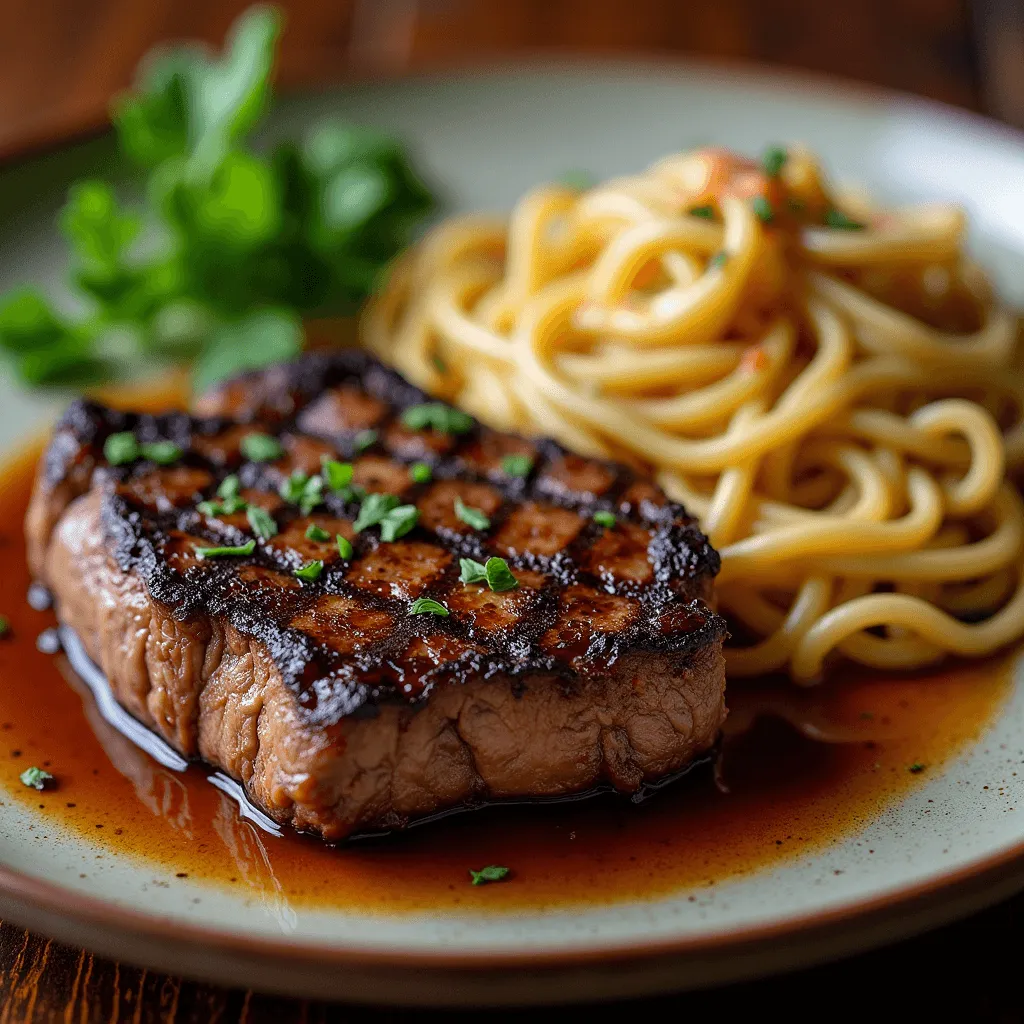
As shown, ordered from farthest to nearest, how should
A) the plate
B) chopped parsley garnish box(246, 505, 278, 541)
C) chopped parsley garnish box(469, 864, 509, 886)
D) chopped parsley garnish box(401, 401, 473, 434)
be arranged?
chopped parsley garnish box(401, 401, 473, 434) → chopped parsley garnish box(246, 505, 278, 541) → chopped parsley garnish box(469, 864, 509, 886) → the plate

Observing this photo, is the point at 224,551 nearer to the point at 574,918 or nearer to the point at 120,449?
the point at 120,449

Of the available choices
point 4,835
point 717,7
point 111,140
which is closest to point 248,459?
point 4,835

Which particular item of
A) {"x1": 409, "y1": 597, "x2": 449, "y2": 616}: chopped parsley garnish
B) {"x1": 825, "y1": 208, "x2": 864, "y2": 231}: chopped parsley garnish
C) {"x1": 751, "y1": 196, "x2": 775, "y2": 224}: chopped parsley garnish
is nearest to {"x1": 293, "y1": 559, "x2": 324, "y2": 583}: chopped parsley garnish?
{"x1": 409, "y1": 597, "x2": 449, "y2": 616}: chopped parsley garnish

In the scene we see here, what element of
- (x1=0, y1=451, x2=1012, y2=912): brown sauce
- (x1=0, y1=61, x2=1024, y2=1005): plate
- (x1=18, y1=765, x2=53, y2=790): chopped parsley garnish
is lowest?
(x1=18, y1=765, x2=53, y2=790): chopped parsley garnish

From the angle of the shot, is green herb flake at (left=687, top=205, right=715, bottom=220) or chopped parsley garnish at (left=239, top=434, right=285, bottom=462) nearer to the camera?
chopped parsley garnish at (left=239, top=434, right=285, bottom=462)

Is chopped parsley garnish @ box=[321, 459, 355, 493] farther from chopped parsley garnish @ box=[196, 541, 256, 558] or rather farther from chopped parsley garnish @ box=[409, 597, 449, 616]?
chopped parsley garnish @ box=[409, 597, 449, 616]

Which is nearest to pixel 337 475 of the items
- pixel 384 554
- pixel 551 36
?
pixel 384 554
